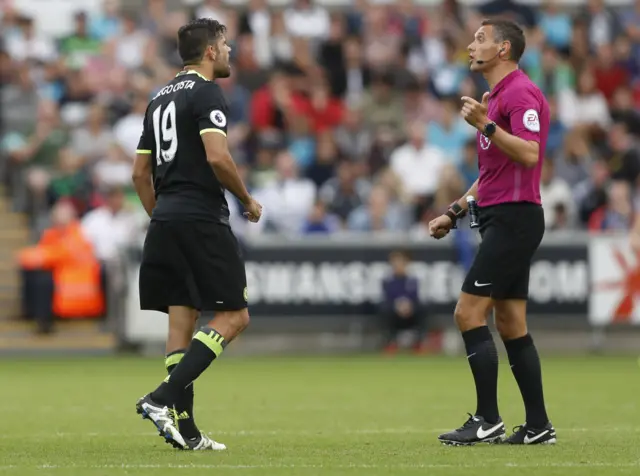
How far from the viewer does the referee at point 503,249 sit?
9.34m

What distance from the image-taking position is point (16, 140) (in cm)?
2327

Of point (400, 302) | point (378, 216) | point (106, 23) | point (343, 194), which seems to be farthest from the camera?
point (106, 23)

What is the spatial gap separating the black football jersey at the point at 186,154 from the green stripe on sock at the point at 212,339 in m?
0.70

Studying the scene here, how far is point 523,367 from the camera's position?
9.51m

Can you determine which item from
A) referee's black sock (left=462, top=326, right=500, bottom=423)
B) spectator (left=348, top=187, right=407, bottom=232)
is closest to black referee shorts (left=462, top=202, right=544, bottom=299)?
referee's black sock (left=462, top=326, right=500, bottom=423)

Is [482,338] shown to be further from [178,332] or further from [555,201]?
[555,201]

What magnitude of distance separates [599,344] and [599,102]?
5.02m

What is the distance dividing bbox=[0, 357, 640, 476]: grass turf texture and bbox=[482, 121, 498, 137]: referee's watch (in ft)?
6.32

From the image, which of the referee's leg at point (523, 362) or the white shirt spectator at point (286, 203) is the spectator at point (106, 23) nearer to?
the white shirt spectator at point (286, 203)

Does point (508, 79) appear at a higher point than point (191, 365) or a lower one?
higher

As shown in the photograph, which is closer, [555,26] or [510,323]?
[510,323]

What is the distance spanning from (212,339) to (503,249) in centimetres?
194

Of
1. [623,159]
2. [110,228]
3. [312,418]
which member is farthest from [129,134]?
[312,418]

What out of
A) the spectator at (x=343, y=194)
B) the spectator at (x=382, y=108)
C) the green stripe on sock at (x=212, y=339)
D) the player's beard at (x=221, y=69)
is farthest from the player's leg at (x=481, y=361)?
the spectator at (x=382, y=108)
